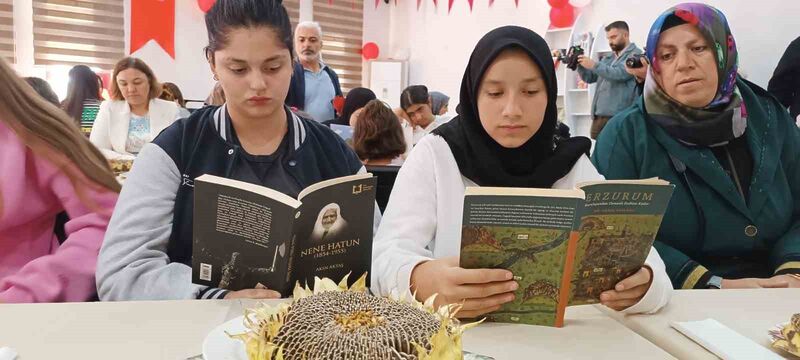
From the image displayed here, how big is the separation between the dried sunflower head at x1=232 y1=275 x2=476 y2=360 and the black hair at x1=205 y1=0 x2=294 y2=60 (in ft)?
2.84

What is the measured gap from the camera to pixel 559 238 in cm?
88

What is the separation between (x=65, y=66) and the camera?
6.44 m

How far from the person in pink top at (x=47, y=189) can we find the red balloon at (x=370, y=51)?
24.4 ft

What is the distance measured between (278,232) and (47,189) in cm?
71

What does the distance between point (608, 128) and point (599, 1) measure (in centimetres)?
449

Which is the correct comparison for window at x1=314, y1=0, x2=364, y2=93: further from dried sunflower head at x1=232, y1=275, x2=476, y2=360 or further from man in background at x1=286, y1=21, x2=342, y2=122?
dried sunflower head at x1=232, y1=275, x2=476, y2=360

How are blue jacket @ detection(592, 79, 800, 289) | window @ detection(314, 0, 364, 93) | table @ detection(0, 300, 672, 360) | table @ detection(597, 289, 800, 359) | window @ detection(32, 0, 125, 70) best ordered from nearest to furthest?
table @ detection(0, 300, 672, 360) → table @ detection(597, 289, 800, 359) → blue jacket @ detection(592, 79, 800, 289) → window @ detection(32, 0, 125, 70) → window @ detection(314, 0, 364, 93)

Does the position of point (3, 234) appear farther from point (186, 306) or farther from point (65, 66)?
point (65, 66)

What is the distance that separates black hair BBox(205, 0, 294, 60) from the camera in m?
1.28

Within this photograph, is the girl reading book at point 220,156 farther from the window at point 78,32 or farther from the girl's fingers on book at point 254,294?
the window at point 78,32

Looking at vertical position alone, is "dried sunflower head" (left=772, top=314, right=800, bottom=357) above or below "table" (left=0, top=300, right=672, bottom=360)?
above

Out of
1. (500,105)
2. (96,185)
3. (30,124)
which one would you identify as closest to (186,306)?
(96,185)

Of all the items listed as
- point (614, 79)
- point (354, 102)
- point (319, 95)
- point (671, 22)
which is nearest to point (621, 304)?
point (671, 22)

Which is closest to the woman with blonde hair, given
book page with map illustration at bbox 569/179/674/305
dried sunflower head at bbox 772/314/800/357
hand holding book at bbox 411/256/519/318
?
hand holding book at bbox 411/256/519/318
